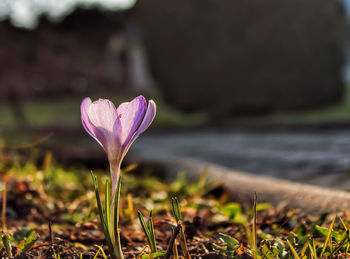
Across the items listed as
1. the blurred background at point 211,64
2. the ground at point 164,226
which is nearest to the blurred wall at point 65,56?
the blurred background at point 211,64

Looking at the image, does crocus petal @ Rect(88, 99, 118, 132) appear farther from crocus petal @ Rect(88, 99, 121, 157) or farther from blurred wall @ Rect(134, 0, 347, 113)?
blurred wall @ Rect(134, 0, 347, 113)

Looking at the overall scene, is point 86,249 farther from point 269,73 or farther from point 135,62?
point 135,62

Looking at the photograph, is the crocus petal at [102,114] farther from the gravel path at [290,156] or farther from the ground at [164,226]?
the gravel path at [290,156]

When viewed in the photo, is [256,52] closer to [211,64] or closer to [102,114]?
[211,64]

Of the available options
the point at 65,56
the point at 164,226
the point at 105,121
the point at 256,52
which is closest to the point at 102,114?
the point at 105,121

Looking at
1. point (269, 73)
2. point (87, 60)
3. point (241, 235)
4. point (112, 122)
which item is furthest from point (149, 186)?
point (87, 60)

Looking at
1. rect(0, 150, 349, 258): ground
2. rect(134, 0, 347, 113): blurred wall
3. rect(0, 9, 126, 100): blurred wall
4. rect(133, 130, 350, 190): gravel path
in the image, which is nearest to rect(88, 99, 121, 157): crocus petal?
rect(0, 150, 349, 258): ground
